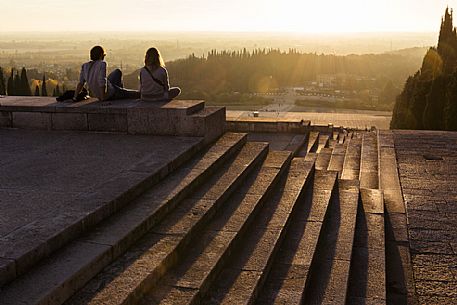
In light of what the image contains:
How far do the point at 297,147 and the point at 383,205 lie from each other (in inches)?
190

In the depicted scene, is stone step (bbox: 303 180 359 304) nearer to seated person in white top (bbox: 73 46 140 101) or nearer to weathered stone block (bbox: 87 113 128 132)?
weathered stone block (bbox: 87 113 128 132)

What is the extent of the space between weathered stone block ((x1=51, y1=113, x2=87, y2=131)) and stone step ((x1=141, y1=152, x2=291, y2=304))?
265cm

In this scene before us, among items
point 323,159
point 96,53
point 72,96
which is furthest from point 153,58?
point 323,159

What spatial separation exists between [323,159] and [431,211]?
368cm

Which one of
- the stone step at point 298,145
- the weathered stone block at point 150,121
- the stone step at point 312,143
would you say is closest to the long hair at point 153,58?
the weathered stone block at point 150,121

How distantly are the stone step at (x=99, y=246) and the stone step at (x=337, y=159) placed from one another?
4.51m

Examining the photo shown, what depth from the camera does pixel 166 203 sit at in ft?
14.1

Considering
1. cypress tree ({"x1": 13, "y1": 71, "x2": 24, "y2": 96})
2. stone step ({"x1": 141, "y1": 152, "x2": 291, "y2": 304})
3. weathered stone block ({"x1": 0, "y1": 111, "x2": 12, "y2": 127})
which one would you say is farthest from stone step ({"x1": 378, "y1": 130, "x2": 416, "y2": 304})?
cypress tree ({"x1": 13, "y1": 71, "x2": 24, "y2": 96})

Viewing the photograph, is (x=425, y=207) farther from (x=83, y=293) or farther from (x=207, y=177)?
(x=83, y=293)

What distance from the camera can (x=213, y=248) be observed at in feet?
13.2

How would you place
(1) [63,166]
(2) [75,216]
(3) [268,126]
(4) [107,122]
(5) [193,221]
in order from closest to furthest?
(2) [75,216]
(5) [193,221]
(1) [63,166]
(4) [107,122]
(3) [268,126]

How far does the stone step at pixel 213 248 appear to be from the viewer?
339 cm

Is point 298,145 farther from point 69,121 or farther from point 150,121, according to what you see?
point 69,121

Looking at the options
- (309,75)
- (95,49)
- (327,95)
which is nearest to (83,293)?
(95,49)
